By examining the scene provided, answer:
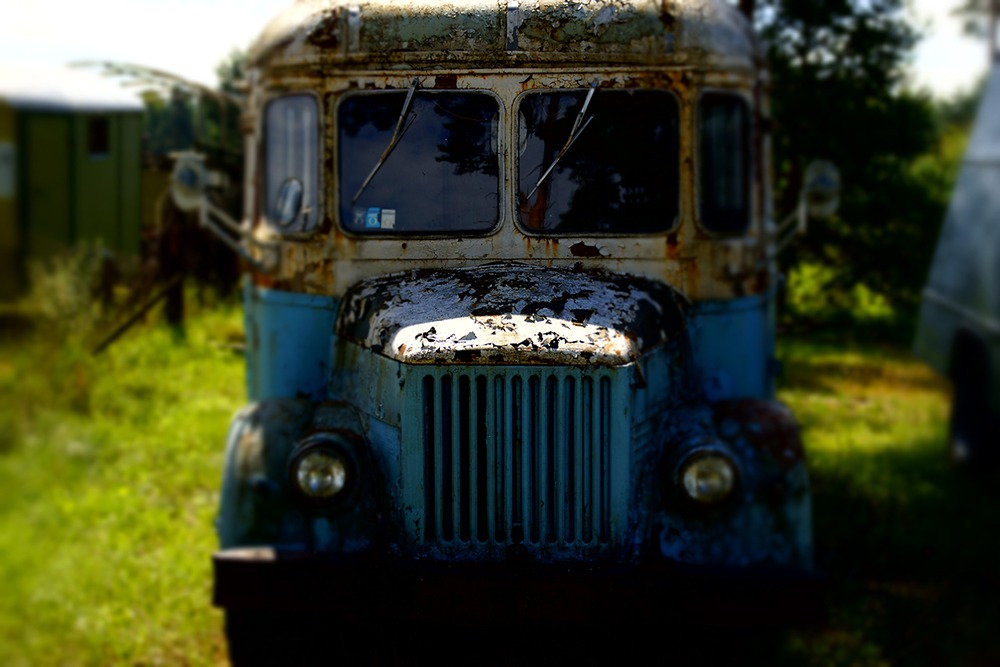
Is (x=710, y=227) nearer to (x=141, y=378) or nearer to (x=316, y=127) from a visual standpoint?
(x=316, y=127)

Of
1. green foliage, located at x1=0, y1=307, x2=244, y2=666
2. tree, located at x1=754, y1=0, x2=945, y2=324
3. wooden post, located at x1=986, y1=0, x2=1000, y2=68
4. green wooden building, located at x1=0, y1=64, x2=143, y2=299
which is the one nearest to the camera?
green foliage, located at x1=0, y1=307, x2=244, y2=666

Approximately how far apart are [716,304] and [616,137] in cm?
91

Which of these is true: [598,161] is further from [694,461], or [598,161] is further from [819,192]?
[694,461]

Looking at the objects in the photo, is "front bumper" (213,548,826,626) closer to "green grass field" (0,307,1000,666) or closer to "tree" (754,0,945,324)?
"green grass field" (0,307,1000,666)

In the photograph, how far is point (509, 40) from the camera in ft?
14.7

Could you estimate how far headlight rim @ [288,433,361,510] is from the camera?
12.6ft

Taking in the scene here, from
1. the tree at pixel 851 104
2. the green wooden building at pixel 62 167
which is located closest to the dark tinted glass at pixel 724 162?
the green wooden building at pixel 62 167

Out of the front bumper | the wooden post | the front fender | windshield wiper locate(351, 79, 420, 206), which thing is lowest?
the front bumper

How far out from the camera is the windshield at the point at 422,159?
4.55 meters

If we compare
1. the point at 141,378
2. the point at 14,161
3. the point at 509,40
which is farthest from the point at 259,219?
the point at 141,378

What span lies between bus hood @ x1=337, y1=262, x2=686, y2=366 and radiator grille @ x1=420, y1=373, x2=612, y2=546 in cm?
9

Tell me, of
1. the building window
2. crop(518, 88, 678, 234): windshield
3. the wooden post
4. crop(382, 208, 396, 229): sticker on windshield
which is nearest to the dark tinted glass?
crop(518, 88, 678, 234): windshield

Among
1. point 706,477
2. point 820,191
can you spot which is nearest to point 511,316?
point 706,477

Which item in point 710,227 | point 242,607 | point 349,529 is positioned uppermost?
point 710,227
